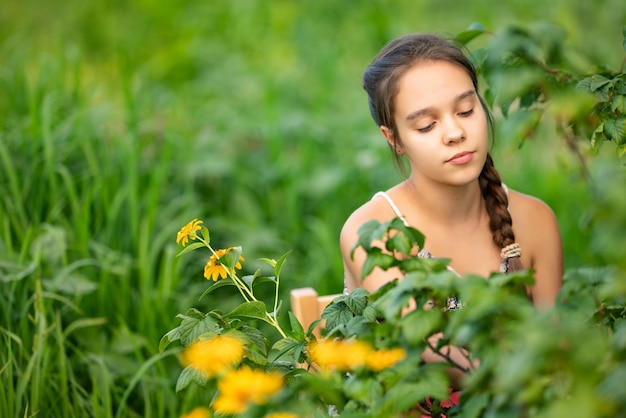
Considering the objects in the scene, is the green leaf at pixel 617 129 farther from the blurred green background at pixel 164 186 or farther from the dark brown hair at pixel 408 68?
the dark brown hair at pixel 408 68

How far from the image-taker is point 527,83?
1094mm

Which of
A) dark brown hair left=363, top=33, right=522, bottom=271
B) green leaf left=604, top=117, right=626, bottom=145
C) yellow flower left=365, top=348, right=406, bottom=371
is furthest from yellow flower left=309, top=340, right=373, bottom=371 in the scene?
dark brown hair left=363, top=33, right=522, bottom=271

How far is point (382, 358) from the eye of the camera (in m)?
1.06

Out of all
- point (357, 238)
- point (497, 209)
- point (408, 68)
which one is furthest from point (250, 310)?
point (497, 209)

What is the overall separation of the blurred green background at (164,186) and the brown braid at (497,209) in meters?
0.17

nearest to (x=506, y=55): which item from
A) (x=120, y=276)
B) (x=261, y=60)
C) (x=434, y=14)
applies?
(x=120, y=276)

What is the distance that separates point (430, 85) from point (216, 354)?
90 centimetres

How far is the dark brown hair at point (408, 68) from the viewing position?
1.82 meters

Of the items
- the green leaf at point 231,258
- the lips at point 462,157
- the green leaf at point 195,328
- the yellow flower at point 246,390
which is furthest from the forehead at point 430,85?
the yellow flower at point 246,390

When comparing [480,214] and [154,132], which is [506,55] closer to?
[480,214]

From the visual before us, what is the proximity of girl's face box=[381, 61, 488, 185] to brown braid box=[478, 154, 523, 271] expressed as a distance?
0.82ft

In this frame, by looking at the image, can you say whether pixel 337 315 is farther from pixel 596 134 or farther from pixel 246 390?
pixel 596 134

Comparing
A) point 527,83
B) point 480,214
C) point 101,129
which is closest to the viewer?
point 527,83

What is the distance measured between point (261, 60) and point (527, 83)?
4094mm
